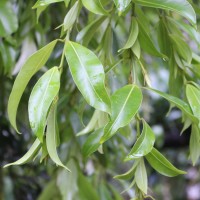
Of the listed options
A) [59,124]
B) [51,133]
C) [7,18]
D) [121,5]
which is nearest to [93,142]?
[51,133]

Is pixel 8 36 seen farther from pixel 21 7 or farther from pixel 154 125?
pixel 154 125

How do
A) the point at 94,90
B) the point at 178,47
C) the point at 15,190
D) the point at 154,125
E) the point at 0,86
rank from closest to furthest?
the point at 94,90 → the point at 178,47 → the point at 0,86 → the point at 15,190 → the point at 154,125

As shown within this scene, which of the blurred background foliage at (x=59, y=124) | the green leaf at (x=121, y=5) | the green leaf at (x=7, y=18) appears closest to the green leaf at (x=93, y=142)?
the blurred background foliage at (x=59, y=124)

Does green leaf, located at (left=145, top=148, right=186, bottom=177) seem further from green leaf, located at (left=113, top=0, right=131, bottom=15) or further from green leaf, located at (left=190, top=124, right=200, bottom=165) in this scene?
green leaf, located at (left=113, top=0, right=131, bottom=15)

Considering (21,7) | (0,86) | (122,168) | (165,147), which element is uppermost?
(21,7)

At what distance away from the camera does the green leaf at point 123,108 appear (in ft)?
1.73

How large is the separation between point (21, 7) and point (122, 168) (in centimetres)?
108

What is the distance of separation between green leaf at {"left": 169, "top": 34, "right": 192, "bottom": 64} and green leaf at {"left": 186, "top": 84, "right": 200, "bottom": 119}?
0.05m

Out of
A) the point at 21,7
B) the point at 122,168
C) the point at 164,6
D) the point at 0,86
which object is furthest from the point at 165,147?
the point at 164,6

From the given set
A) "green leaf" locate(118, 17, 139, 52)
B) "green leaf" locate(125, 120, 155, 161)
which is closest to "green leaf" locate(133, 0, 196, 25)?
"green leaf" locate(118, 17, 139, 52)

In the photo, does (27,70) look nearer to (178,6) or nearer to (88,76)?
(88,76)

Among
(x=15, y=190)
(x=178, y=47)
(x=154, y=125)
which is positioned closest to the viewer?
(x=178, y=47)

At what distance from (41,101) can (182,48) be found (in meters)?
0.27

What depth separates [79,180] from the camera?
3.27 ft
